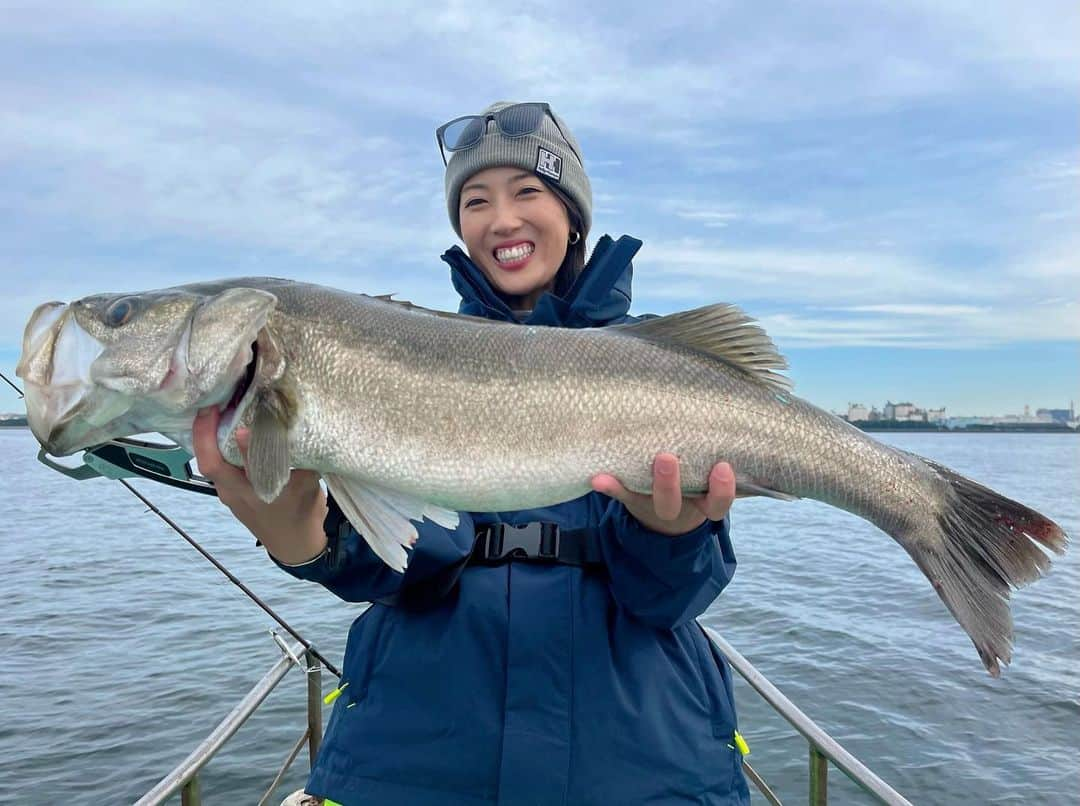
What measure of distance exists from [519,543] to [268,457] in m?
0.91

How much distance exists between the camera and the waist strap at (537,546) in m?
2.82

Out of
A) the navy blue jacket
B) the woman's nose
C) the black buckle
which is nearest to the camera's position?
the navy blue jacket

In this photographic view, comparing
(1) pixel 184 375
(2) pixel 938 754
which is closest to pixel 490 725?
(1) pixel 184 375

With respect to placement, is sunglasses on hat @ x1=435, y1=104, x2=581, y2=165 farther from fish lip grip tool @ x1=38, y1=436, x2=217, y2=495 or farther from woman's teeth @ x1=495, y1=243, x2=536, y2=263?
fish lip grip tool @ x1=38, y1=436, x2=217, y2=495

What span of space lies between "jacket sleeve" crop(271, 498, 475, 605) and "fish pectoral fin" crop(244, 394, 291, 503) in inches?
14.1

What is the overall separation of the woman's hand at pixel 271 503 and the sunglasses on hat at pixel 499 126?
1.88 metres

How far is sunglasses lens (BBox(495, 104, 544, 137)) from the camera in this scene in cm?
371

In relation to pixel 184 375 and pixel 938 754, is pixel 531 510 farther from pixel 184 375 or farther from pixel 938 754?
pixel 938 754

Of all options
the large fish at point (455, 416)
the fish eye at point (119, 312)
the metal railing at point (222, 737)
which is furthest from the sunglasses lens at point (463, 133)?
the metal railing at point (222, 737)

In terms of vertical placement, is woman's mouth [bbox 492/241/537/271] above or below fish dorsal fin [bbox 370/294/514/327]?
above

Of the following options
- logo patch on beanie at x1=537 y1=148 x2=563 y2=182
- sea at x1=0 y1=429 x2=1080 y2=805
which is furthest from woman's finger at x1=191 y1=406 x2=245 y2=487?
sea at x1=0 y1=429 x2=1080 y2=805

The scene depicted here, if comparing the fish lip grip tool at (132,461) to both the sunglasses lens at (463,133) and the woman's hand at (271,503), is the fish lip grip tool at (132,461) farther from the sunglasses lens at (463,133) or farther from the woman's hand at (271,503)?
the sunglasses lens at (463,133)

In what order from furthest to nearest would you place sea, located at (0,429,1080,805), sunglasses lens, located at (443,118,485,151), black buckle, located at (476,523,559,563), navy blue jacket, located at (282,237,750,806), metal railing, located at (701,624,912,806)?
sea, located at (0,429,1080,805) < sunglasses lens, located at (443,118,485,151) < metal railing, located at (701,624,912,806) < black buckle, located at (476,523,559,563) < navy blue jacket, located at (282,237,750,806)

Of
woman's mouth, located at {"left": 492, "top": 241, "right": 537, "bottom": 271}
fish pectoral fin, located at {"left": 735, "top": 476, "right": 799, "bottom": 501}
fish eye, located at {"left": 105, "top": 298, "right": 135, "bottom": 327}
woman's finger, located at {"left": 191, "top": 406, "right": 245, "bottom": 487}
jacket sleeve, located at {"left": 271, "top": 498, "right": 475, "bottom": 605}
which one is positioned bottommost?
jacket sleeve, located at {"left": 271, "top": 498, "right": 475, "bottom": 605}
